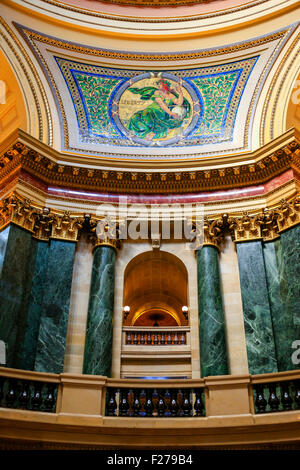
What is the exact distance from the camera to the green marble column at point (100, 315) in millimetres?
10688

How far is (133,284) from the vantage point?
14.4 meters

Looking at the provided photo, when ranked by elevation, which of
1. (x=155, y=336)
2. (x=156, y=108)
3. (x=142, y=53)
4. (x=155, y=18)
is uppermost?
(x=155, y=18)

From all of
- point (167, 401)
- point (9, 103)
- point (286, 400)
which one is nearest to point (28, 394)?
point (167, 401)

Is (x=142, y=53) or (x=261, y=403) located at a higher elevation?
(x=142, y=53)

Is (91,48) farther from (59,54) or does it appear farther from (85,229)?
(85,229)

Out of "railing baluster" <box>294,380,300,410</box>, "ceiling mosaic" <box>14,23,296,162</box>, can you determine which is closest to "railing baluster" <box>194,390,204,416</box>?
"railing baluster" <box>294,380,300,410</box>

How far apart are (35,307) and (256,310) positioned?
5.07 metres

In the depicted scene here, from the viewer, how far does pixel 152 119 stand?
49.7 feet

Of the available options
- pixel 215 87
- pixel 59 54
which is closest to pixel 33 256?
pixel 59 54

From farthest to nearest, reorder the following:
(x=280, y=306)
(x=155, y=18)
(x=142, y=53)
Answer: (x=155, y=18) → (x=142, y=53) → (x=280, y=306)

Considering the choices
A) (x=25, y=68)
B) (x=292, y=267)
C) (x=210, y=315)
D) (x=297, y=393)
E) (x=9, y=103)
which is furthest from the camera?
(x=9, y=103)

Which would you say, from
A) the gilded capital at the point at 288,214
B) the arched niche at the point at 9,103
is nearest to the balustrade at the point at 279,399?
the gilded capital at the point at 288,214

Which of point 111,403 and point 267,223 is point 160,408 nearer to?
point 111,403

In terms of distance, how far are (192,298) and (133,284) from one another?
284 cm
